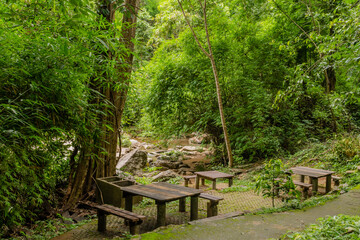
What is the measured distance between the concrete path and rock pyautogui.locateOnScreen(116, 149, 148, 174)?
595cm

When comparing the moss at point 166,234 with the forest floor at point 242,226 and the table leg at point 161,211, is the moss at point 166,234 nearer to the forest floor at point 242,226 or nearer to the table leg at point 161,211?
the forest floor at point 242,226

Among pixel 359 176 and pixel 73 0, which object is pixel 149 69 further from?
pixel 73 0

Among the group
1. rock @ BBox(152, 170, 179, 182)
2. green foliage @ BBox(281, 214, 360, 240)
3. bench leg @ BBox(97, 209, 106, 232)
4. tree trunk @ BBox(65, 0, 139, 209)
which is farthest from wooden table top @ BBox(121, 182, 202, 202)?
rock @ BBox(152, 170, 179, 182)

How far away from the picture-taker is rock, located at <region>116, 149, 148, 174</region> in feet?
29.7

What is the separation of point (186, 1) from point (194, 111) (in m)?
4.14

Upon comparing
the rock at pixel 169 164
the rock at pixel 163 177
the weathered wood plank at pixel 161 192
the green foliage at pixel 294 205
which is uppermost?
the weathered wood plank at pixel 161 192

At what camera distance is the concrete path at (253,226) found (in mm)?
2955

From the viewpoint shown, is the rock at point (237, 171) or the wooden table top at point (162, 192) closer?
the wooden table top at point (162, 192)

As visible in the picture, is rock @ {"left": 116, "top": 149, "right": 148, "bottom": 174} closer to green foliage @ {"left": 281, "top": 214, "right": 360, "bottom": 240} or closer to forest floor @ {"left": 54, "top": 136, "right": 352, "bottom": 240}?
forest floor @ {"left": 54, "top": 136, "right": 352, "bottom": 240}

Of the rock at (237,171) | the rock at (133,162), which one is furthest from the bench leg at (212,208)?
the rock at (133,162)

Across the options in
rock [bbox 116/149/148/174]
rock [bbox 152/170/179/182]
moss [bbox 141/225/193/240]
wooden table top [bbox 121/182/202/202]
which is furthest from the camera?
rock [bbox 116/149/148/174]

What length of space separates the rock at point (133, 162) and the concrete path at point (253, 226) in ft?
19.5

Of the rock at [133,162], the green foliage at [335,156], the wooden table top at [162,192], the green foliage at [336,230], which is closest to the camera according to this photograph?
the green foliage at [336,230]

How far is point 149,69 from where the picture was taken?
11195mm
